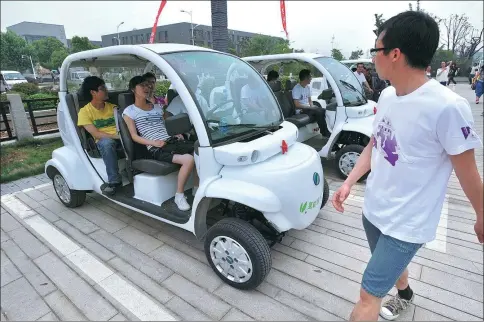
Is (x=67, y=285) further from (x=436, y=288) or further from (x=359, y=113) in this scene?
(x=359, y=113)

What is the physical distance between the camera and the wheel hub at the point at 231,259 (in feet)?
7.60

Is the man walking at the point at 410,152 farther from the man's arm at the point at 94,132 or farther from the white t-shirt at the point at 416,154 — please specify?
the man's arm at the point at 94,132

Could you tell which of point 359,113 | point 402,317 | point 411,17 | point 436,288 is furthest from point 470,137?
point 359,113

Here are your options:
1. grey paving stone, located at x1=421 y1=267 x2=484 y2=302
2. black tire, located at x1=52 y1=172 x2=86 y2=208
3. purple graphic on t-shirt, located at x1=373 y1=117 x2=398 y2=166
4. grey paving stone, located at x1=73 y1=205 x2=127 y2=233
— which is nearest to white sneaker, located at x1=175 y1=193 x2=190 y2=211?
grey paving stone, located at x1=73 y1=205 x2=127 y2=233

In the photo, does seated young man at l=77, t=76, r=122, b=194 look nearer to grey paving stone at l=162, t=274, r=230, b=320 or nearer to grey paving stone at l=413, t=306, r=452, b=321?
grey paving stone at l=162, t=274, r=230, b=320

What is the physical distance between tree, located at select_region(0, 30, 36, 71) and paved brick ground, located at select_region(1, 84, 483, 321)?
161 feet

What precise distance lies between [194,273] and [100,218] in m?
1.82

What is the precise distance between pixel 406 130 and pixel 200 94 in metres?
1.72

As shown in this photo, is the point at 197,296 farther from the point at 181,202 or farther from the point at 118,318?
the point at 181,202

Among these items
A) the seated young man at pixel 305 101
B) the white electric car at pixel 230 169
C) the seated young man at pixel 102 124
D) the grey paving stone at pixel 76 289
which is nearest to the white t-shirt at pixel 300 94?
the seated young man at pixel 305 101

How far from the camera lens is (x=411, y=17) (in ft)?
4.10

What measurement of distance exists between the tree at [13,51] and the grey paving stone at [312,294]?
50989mm

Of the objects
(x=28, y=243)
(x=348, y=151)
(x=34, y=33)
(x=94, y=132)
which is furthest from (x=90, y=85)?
(x=34, y=33)

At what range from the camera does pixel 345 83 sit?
15.8 ft
